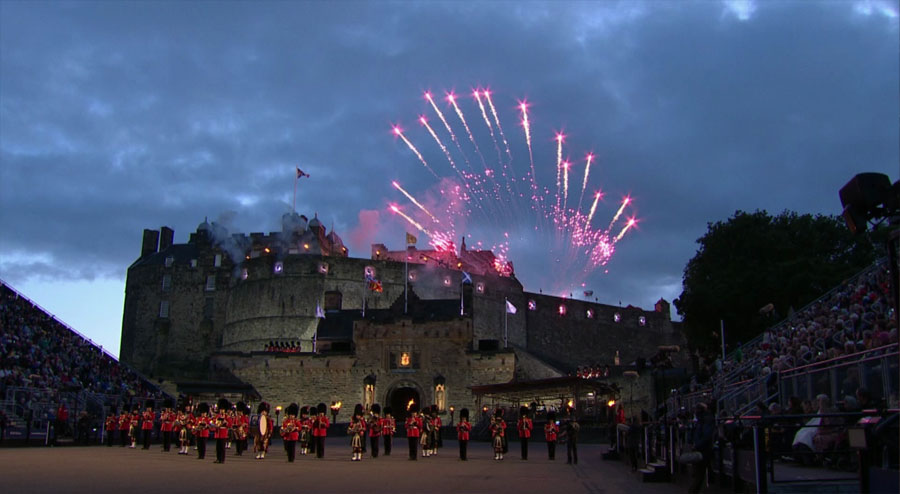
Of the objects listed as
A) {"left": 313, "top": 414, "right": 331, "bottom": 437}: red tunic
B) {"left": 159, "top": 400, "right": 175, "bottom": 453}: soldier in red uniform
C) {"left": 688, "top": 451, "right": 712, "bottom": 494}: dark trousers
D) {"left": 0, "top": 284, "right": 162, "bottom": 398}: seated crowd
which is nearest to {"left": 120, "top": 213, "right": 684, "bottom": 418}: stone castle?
{"left": 0, "top": 284, "right": 162, "bottom": 398}: seated crowd

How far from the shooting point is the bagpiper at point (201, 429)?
22797 mm

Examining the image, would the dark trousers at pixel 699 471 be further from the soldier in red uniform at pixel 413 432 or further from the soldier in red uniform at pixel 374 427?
the soldier in red uniform at pixel 374 427

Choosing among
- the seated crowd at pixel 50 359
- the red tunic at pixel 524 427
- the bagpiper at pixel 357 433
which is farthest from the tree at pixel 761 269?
the seated crowd at pixel 50 359

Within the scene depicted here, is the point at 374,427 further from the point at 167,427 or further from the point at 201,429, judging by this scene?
the point at 167,427

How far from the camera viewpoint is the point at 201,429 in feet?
75.6

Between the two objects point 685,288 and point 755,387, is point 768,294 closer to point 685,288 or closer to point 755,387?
point 685,288

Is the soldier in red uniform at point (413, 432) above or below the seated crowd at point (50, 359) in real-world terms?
below

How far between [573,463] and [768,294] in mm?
23593

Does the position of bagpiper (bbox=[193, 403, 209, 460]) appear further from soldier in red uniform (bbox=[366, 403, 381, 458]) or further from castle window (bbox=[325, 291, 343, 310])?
castle window (bbox=[325, 291, 343, 310])

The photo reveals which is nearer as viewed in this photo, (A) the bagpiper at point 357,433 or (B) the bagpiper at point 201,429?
(A) the bagpiper at point 357,433

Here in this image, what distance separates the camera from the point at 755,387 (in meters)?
18.7

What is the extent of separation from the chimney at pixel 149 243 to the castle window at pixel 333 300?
28146mm

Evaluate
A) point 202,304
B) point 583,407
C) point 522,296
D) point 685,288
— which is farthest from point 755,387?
point 202,304

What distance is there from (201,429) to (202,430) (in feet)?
0.15
